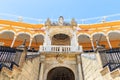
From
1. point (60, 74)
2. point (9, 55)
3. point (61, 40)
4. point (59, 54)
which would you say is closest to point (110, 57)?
point (59, 54)

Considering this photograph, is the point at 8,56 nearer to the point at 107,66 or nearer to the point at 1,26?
the point at 107,66

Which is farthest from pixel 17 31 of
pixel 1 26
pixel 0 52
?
pixel 0 52

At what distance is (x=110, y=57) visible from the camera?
8383 millimetres

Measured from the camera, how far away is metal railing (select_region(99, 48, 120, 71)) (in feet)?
24.9

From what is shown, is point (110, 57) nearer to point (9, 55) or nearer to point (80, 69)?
point (80, 69)

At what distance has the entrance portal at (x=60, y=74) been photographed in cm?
1321

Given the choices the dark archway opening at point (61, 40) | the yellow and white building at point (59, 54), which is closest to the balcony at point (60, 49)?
the yellow and white building at point (59, 54)

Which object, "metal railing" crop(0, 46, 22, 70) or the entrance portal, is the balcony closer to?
the entrance portal

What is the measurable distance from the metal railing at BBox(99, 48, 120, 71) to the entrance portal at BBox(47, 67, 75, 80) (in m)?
5.10

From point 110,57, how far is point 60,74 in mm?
6451

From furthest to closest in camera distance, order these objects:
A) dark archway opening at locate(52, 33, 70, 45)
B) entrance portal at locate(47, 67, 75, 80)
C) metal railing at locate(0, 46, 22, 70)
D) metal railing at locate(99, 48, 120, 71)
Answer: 1. dark archway opening at locate(52, 33, 70, 45)
2. entrance portal at locate(47, 67, 75, 80)
3. metal railing at locate(0, 46, 22, 70)
4. metal railing at locate(99, 48, 120, 71)

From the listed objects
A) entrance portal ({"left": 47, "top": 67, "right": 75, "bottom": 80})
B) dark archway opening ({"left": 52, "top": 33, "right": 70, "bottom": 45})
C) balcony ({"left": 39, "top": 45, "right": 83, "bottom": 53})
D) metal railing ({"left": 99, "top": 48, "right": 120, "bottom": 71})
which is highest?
dark archway opening ({"left": 52, "top": 33, "right": 70, "bottom": 45})

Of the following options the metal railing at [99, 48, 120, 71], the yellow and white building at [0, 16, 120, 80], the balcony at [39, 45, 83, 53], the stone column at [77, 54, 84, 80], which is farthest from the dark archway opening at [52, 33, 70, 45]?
the metal railing at [99, 48, 120, 71]

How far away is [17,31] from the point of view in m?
21.2
